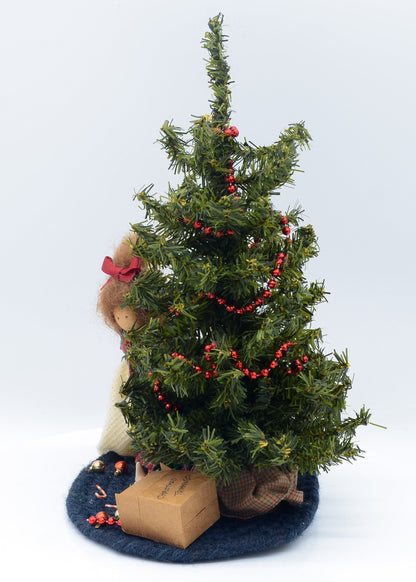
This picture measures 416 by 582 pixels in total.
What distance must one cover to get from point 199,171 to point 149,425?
2.28 feet

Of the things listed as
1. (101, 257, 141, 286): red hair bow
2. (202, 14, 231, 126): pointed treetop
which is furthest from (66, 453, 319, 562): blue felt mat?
(202, 14, 231, 126): pointed treetop

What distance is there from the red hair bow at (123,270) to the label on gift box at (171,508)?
2.05 feet

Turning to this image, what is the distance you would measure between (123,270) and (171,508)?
757mm

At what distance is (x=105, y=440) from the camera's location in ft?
8.06

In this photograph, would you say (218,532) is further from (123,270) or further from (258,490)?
(123,270)

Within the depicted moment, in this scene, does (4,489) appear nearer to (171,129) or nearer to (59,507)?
(59,507)

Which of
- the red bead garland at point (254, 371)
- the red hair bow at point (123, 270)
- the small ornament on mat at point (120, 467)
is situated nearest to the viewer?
the red bead garland at point (254, 371)

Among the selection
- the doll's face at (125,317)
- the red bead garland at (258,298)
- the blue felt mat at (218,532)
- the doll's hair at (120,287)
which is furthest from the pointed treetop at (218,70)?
the blue felt mat at (218,532)

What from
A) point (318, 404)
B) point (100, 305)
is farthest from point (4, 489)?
point (318, 404)

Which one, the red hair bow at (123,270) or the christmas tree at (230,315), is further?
the red hair bow at (123,270)

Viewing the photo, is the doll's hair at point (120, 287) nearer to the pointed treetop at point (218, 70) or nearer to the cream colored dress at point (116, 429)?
the cream colored dress at point (116, 429)

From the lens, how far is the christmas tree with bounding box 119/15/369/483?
1751 mm

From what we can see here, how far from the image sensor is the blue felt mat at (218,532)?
1.77 meters

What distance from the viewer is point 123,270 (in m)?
2.18
